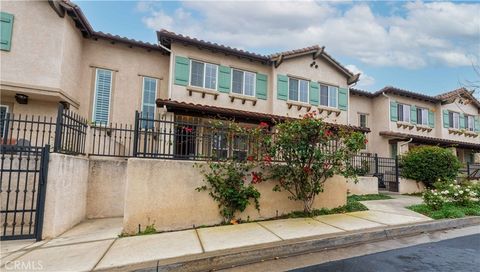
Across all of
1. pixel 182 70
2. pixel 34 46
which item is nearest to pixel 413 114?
pixel 182 70

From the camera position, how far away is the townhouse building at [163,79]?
30.2 feet

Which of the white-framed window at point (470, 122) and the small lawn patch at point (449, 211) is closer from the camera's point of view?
the small lawn patch at point (449, 211)

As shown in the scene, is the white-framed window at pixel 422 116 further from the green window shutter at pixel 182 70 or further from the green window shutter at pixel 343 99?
the green window shutter at pixel 182 70

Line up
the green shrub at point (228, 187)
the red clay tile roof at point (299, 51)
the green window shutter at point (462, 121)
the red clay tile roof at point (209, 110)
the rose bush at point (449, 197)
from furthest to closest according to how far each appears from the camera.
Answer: the green window shutter at point (462, 121)
the red clay tile roof at point (299, 51)
the red clay tile roof at point (209, 110)
the rose bush at point (449, 197)
the green shrub at point (228, 187)

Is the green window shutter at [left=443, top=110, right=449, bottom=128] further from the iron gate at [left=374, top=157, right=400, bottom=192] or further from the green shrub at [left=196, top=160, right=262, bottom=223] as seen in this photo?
the green shrub at [left=196, top=160, right=262, bottom=223]

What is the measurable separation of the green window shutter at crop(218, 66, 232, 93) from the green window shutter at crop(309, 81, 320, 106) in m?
5.15

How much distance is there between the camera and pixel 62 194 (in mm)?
5387

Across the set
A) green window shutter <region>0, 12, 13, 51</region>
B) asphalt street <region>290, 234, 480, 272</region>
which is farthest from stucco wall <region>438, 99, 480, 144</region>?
green window shutter <region>0, 12, 13, 51</region>

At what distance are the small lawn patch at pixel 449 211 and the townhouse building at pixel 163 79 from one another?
11.2ft

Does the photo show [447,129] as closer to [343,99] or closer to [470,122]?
[470,122]

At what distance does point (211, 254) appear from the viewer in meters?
4.25

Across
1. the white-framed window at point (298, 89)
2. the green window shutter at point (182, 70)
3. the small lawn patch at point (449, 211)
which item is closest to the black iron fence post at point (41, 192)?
the green window shutter at point (182, 70)

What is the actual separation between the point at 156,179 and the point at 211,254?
7.80 feet

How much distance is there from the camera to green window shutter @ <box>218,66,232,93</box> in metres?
12.5
